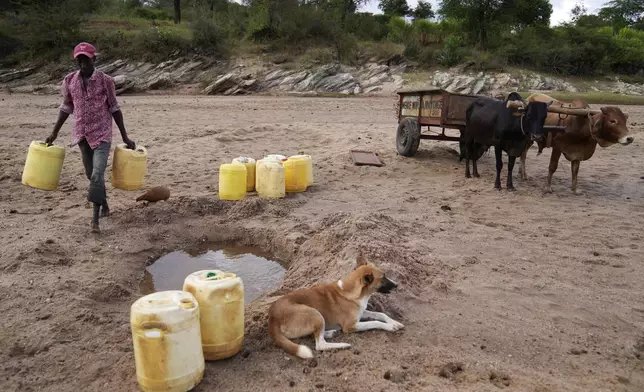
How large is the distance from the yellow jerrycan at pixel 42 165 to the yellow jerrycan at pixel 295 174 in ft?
10.2

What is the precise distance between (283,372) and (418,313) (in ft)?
4.63

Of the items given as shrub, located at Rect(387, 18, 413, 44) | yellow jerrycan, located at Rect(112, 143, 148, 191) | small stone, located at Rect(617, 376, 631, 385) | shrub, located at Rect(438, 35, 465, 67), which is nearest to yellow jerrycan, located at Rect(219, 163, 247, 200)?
yellow jerrycan, located at Rect(112, 143, 148, 191)

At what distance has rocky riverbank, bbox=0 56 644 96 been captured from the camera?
2355 cm

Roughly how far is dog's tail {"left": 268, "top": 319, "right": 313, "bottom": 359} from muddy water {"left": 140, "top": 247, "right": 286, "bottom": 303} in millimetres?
1167

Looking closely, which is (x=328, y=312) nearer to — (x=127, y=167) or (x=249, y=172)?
(x=127, y=167)

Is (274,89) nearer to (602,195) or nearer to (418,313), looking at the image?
(602,195)

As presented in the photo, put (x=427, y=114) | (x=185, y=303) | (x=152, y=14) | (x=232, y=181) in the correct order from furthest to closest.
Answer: (x=152, y=14), (x=427, y=114), (x=232, y=181), (x=185, y=303)

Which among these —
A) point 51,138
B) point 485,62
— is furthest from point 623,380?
point 485,62

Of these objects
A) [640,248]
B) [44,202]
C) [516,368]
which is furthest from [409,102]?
[516,368]

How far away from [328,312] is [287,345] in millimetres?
468

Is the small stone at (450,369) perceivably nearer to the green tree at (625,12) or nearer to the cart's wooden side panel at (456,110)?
the cart's wooden side panel at (456,110)

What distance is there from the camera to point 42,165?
20.1 feet

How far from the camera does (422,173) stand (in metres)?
9.69

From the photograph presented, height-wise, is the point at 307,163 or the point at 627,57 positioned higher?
the point at 627,57
